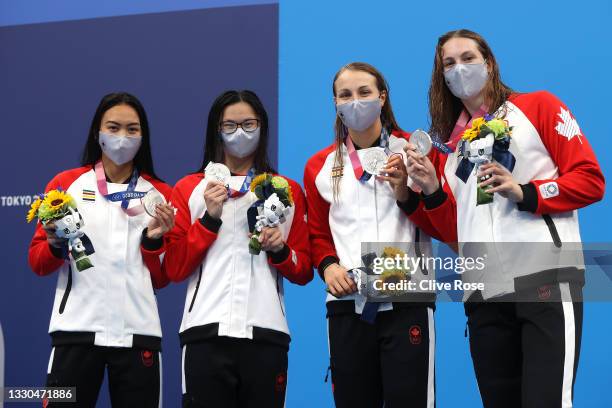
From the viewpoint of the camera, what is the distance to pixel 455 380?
466 centimetres

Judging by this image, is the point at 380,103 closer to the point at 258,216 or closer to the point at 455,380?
the point at 258,216

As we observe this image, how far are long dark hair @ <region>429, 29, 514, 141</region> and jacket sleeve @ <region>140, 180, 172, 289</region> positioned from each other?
1.20 meters

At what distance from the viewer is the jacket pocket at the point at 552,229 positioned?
115 inches

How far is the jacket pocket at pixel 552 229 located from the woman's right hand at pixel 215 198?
1240 millimetres

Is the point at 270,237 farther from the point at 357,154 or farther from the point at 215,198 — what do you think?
the point at 357,154

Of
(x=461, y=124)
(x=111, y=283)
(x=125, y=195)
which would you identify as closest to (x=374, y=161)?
(x=461, y=124)

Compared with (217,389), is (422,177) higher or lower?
higher

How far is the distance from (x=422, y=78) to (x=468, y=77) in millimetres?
1697

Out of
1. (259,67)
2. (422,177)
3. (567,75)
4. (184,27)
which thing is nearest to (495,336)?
(422,177)

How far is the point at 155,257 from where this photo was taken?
3.65 metres

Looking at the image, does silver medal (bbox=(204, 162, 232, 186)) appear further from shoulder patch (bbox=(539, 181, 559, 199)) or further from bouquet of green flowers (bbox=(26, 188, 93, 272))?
shoulder patch (bbox=(539, 181, 559, 199))

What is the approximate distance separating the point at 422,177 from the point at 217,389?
43.8 inches

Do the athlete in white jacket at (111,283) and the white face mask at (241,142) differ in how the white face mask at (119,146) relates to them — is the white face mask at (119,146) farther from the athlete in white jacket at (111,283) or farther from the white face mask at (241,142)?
the white face mask at (241,142)

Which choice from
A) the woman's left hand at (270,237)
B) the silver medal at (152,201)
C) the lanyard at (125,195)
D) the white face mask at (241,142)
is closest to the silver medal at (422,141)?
the woman's left hand at (270,237)
